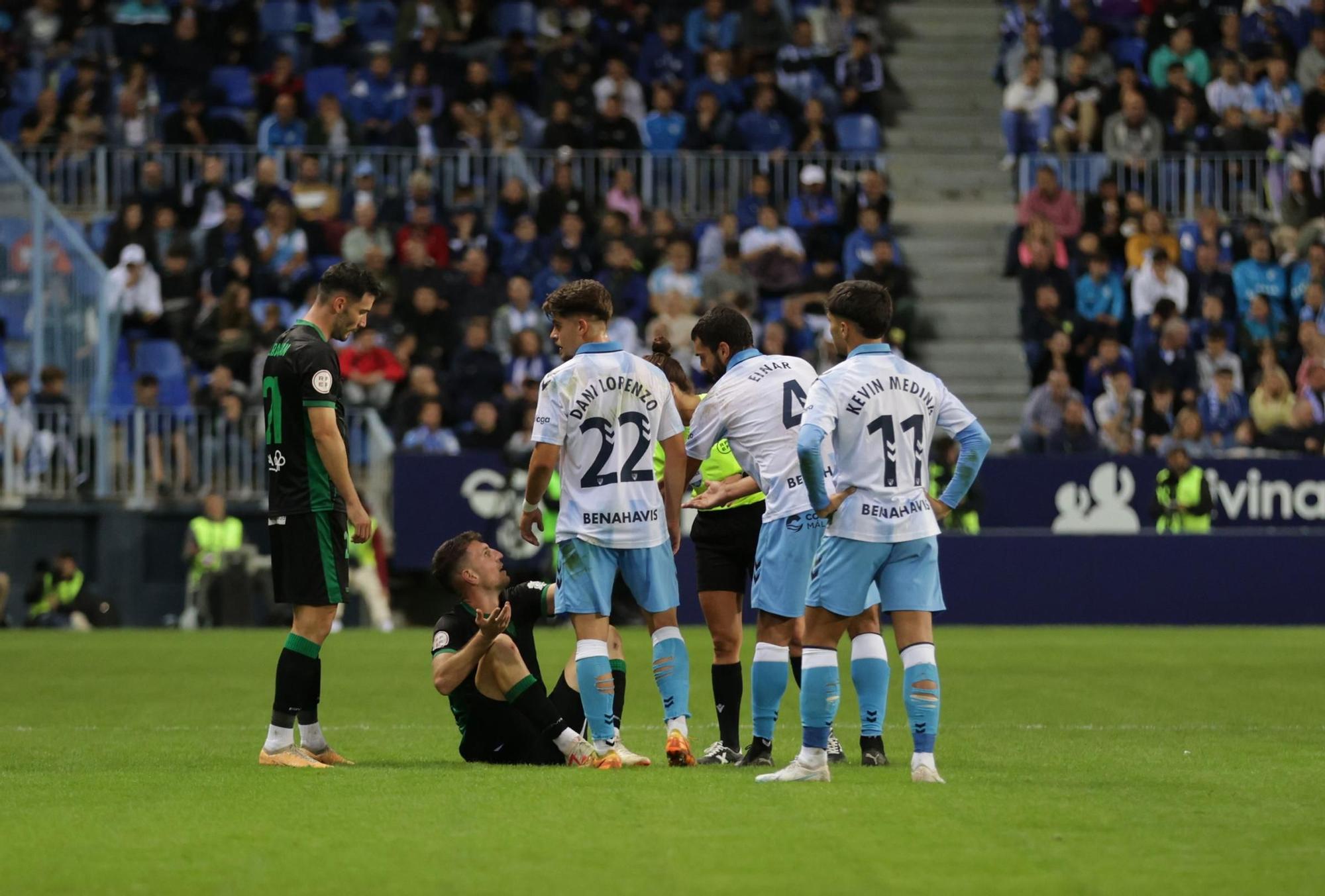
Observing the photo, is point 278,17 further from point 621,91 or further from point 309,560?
point 309,560

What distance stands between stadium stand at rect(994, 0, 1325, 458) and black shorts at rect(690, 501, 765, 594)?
1372 centimetres

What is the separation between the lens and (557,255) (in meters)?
24.9

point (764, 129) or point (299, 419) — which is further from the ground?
point (764, 129)

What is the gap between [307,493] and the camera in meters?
9.46

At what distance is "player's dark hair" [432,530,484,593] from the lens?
9.44m

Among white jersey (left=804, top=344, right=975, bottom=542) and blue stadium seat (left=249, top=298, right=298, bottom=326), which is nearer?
white jersey (left=804, top=344, right=975, bottom=542)

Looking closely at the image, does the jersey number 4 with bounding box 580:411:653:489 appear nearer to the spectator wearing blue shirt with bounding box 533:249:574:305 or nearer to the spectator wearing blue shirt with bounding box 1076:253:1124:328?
the spectator wearing blue shirt with bounding box 533:249:574:305

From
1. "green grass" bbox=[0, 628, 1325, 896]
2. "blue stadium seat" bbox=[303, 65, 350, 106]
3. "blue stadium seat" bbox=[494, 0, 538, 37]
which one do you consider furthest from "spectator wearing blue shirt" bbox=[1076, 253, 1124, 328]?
"green grass" bbox=[0, 628, 1325, 896]

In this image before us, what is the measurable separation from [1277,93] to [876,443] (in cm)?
2196

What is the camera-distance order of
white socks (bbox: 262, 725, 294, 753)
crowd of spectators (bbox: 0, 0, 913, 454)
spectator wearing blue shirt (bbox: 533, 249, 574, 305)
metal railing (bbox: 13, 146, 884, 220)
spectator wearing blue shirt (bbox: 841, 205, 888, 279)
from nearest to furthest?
1. white socks (bbox: 262, 725, 294, 753)
2. crowd of spectators (bbox: 0, 0, 913, 454)
3. spectator wearing blue shirt (bbox: 533, 249, 574, 305)
4. spectator wearing blue shirt (bbox: 841, 205, 888, 279)
5. metal railing (bbox: 13, 146, 884, 220)

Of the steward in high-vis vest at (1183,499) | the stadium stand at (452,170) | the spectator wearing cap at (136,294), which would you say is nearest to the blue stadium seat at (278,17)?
the stadium stand at (452,170)

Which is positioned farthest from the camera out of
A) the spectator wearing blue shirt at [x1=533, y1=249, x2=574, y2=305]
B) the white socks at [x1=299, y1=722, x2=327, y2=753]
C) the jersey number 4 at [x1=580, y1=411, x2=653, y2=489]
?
→ the spectator wearing blue shirt at [x1=533, y1=249, x2=574, y2=305]

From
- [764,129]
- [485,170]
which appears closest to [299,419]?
[485,170]

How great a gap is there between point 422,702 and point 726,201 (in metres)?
15.1
